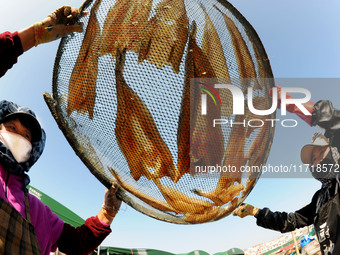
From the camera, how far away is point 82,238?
1.41m

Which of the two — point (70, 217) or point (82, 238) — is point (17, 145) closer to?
point (82, 238)

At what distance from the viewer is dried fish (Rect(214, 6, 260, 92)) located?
4.17ft

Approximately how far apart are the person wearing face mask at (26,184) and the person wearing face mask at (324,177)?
1191mm

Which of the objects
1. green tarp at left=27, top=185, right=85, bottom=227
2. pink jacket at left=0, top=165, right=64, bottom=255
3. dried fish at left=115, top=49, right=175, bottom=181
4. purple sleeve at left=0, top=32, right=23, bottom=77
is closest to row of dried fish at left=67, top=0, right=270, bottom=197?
dried fish at left=115, top=49, right=175, bottom=181

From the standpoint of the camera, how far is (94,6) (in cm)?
124

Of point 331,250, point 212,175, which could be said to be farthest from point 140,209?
point 331,250

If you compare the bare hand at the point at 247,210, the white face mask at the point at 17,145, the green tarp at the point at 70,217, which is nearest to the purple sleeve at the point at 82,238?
the white face mask at the point at 17,145

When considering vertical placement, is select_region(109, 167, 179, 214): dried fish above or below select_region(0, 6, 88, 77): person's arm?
below

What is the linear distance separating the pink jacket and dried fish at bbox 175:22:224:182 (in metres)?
0.63

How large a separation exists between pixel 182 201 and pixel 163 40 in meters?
0.67

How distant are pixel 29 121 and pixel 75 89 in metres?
0.28

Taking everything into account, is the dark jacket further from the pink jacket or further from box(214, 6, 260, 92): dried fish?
the pink jacket

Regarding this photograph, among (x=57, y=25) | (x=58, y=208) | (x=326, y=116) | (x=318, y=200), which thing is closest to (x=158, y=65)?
(x=57, y=25)

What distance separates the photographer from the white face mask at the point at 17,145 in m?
1.17
